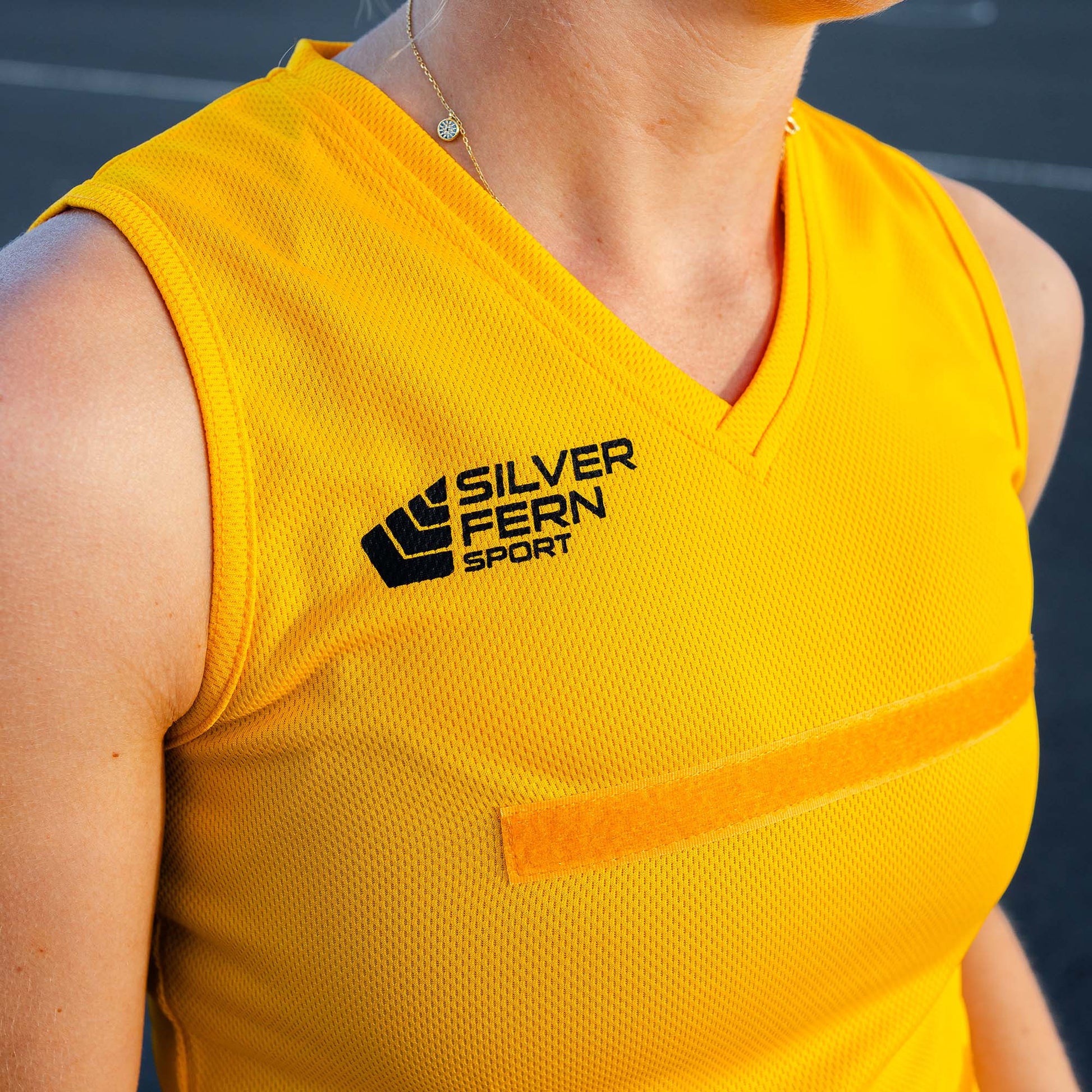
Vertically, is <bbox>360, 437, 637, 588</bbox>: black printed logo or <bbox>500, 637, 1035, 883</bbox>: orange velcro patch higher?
<bbox>360, 437, 637, 588</bbox>: black printed logo

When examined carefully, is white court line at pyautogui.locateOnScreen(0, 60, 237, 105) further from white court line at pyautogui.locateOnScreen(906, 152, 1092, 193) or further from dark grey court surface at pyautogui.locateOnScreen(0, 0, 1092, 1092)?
white court line at pyautogui.locateOnScreen(906, 152, 1092, 193)

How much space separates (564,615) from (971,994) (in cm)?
63

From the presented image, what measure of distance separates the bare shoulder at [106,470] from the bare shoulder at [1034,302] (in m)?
0.67

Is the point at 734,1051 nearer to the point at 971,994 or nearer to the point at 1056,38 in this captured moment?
the point at 971,994

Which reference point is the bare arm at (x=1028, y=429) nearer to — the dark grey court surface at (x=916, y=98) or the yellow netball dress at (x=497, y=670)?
the yellow netball dress at (x=497, y=670)

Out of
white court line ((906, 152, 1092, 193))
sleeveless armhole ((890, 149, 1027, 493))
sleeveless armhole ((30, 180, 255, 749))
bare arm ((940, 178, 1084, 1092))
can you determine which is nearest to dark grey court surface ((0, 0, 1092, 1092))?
white court line ((906, 152, 1092, 193))

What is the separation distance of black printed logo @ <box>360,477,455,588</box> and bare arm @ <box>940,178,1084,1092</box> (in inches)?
21.4

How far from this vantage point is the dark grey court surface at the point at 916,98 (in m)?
3.66

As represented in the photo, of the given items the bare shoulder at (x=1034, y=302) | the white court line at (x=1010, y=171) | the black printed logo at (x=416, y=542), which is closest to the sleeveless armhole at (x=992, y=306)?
the bare shoulder at (x=1034, y=302)

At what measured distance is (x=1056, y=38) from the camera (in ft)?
24.1

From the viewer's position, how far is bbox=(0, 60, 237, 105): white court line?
654 cm

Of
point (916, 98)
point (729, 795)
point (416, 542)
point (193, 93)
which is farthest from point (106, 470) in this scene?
point (916, 98)

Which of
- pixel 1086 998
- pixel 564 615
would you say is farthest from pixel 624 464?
pixel 1086 998

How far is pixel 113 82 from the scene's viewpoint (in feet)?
21.9
